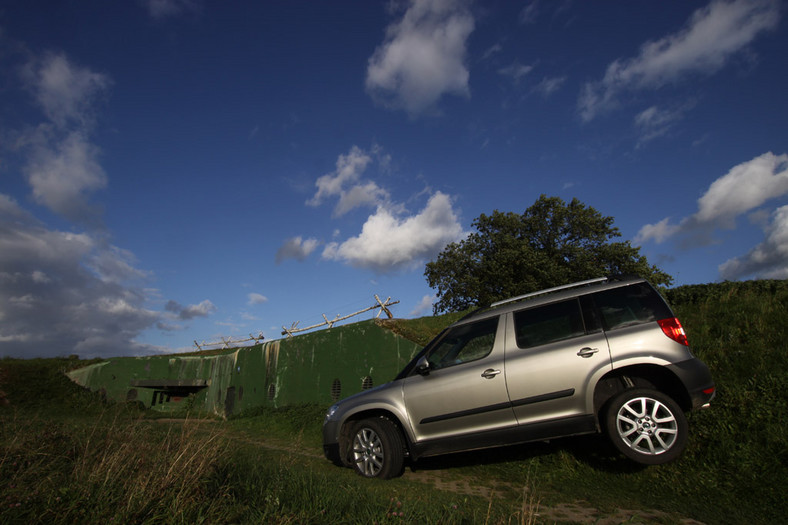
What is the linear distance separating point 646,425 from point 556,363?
0.96m

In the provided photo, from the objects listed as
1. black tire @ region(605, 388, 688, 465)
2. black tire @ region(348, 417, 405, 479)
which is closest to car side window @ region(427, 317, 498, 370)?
black tire @ region(348, 417, 405, 479)

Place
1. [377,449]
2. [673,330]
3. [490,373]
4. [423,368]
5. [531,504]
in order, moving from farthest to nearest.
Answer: [377,449] < [423,368] < [490,373] < [673,330] < [531,504]

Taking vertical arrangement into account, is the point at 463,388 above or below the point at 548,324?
below

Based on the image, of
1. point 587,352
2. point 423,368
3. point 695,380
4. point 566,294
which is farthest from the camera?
point 423,368

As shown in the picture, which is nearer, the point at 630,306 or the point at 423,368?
the point at 630,306

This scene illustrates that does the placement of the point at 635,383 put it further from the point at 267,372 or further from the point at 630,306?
the point at 267,372

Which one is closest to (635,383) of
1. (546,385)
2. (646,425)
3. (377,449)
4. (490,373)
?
(646,425)

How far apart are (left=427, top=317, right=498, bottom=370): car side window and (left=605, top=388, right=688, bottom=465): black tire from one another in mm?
1364

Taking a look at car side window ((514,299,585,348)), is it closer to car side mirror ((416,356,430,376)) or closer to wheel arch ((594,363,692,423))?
wheel arch ((594,363,692,423))

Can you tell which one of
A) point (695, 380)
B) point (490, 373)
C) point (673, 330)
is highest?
point (673, 330)

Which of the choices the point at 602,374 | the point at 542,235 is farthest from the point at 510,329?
the point at 542,235

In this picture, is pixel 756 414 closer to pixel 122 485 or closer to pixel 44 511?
pixel 122 485

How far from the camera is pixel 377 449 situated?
507cm

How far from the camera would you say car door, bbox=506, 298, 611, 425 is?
4.21 metres
